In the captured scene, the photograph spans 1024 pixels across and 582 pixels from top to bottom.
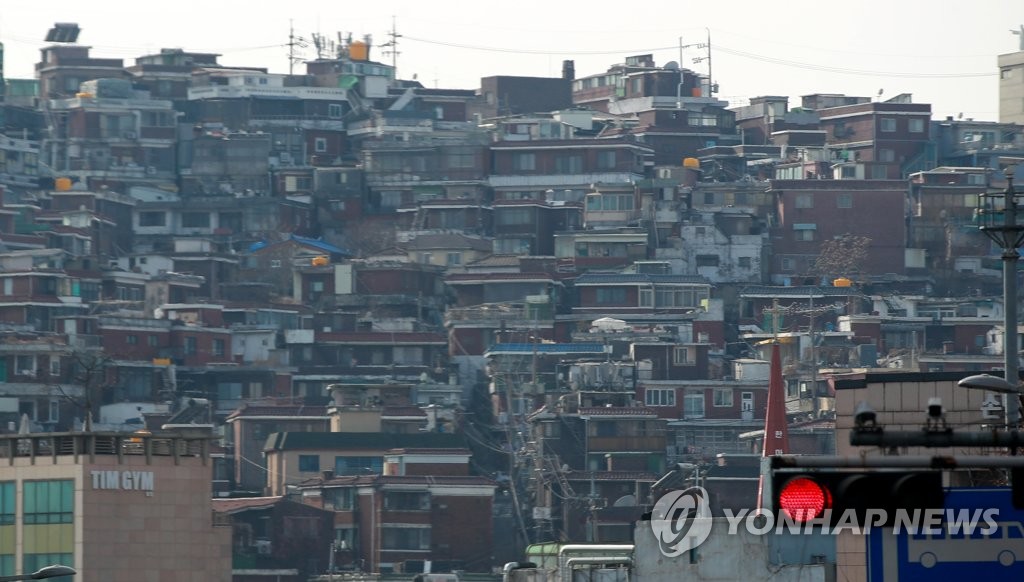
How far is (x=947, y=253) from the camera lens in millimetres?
145875

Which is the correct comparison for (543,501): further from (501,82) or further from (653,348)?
(501,82)

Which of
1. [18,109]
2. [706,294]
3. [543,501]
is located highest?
[18,109]

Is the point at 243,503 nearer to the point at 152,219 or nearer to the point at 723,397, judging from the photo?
the point at 723,397

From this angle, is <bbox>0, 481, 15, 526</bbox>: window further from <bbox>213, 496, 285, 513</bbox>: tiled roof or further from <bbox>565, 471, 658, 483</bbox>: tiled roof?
<bbox>565, 471, 658, 483</bbox>: tiled roof

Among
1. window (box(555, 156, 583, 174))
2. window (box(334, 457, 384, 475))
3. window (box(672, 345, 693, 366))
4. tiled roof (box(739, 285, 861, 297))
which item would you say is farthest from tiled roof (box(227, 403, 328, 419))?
window (box(555, 156, 583, 174))

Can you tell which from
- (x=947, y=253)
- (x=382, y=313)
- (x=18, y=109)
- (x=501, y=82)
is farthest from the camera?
(x=501, y=82)

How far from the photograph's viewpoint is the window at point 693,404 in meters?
121

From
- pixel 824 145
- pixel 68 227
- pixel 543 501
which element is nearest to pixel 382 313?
pixel 68 227

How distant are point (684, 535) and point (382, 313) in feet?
244

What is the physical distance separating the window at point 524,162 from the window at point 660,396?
30753 millimetres

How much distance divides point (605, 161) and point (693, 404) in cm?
3195

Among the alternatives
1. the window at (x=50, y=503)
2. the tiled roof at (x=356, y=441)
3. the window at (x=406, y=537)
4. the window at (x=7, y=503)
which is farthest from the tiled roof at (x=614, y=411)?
the window at (x=7, y=503)

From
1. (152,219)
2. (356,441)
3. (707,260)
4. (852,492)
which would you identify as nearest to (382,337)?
(356,441)

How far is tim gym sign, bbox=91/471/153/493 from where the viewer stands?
74125 millimetres
